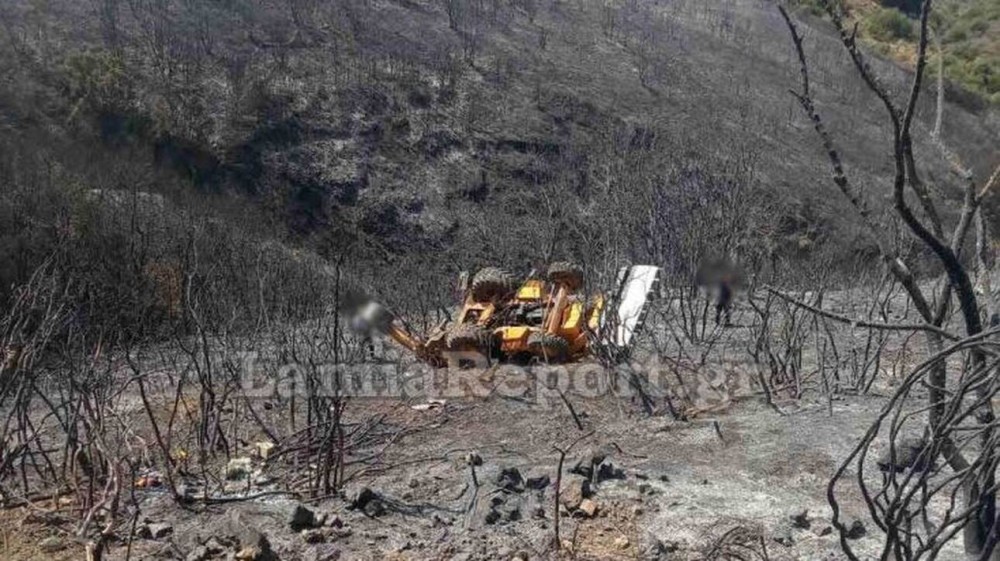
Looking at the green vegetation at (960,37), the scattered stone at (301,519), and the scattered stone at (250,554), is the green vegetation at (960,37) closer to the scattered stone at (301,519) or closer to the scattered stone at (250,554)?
the scattered stone at (301,519)

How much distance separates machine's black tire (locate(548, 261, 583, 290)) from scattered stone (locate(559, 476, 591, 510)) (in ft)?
16.2

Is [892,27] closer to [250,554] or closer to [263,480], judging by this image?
[263,480]

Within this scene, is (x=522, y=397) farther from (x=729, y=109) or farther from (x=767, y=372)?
(x=729, y=109)

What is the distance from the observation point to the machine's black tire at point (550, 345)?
9.91m

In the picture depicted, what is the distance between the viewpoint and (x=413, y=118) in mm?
27812

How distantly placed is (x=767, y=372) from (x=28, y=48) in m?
21.6

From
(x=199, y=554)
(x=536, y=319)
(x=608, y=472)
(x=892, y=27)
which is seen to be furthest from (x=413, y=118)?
(x=892, y=27)

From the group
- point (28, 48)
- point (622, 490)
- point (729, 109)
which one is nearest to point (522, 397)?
point (622, 490)

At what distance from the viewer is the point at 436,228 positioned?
25.2 metres

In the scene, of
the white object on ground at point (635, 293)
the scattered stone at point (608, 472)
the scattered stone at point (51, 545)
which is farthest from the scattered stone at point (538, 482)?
the white object on ground at point (635, 293)

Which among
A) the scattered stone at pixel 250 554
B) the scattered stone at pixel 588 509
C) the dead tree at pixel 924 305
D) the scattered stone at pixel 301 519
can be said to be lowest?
the scattered stone at pixel 301 519

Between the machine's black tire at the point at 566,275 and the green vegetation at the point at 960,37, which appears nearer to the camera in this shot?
the machine's black tire at the point at 566,275

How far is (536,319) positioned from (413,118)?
58.9ft

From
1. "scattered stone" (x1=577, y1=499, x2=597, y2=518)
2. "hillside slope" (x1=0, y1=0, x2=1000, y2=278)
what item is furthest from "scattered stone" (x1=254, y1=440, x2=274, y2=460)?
"hillside slope" (x1=0, y1=0, x2=1000, y2=278)
